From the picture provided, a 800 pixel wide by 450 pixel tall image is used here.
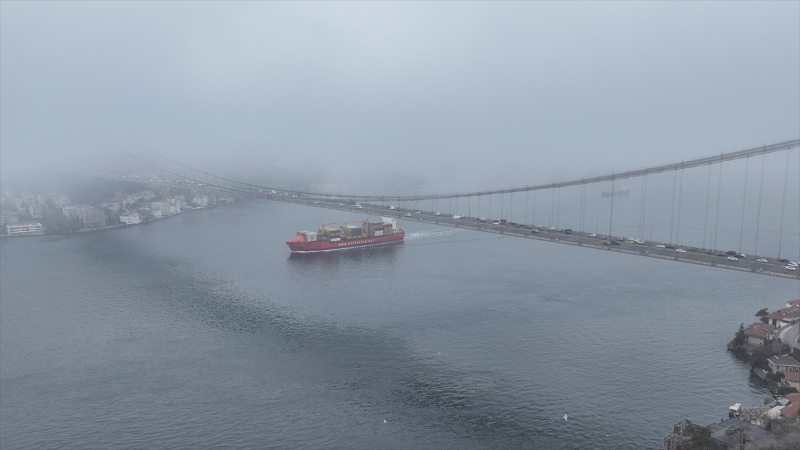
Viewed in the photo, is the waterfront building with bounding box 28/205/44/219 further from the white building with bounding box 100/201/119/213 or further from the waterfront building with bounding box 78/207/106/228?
the white building with bounding box 100/201/119/213

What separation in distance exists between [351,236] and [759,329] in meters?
12.4

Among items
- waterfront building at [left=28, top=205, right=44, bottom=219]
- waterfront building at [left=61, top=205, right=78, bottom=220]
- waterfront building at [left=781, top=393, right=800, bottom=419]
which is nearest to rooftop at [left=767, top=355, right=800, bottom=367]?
waterfront building at [left=781, top=393, right=800, bottom=419]

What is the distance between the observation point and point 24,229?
20.3 meters

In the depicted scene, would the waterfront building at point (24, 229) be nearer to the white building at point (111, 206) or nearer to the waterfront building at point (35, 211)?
the waterfront building at point (35, 211)

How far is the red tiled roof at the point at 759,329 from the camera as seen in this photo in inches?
340

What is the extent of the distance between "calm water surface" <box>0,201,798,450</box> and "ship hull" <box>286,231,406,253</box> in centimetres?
195

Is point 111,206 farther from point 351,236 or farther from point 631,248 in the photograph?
point 631,248

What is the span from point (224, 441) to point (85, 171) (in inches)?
1134

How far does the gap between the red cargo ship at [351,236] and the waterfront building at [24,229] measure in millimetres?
10054

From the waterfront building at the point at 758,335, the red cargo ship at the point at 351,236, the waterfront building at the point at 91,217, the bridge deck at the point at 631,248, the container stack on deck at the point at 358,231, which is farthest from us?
the waterfront building at the point at 91,217

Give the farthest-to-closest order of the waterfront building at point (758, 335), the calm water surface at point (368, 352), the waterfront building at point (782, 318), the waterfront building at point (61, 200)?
the waterfront building at point (61, 200) → the waterfront building at point (782, 318) → the waterfront building at point (758, 335) → the calm water surface at point (368, 352)

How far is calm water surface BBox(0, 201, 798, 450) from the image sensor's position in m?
6.58

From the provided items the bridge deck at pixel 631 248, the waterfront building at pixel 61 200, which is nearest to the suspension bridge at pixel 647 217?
the bridge deck at pixel 631 248

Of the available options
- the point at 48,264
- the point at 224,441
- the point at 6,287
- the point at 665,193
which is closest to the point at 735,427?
the point at 224,441
